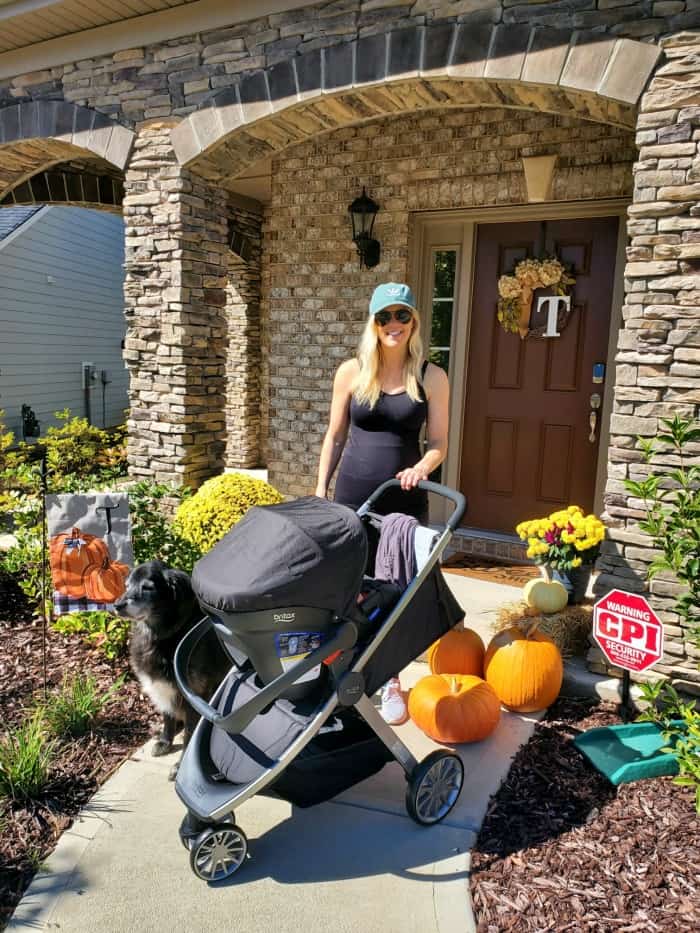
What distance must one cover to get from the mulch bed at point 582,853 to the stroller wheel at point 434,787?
154 millimetres

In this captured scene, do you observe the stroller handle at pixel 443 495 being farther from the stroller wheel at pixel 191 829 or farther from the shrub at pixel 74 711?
the shrub at pixel 74 711

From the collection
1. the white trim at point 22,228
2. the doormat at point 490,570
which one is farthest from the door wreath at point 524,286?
the white trim at point 22,228

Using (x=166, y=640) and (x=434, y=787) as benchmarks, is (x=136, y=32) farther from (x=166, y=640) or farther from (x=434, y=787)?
(x=434, y=787)

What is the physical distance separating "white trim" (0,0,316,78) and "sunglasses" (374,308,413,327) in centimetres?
231

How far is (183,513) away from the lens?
3898mm

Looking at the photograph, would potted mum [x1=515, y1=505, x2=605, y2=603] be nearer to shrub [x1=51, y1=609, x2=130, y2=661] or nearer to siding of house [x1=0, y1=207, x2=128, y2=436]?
shrub [x1=51, y1=609, x2=130, y2=661]

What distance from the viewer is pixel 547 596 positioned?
374 cm

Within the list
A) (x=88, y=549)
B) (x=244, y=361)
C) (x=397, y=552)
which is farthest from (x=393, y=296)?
(x=244, y=361)

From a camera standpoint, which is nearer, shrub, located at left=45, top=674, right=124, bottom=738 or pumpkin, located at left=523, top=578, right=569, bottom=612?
shrub, located at left=45, top=674, right=124, bottom=738

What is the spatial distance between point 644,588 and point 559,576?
72 centimetres

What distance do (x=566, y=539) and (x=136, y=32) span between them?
13.7ft

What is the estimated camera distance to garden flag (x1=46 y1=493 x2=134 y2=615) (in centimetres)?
304

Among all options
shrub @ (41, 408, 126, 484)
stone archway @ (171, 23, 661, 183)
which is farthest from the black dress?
shrub @ (41, 408, 126, 484)

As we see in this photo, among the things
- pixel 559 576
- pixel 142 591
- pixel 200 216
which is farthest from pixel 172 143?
pixel 559 576
